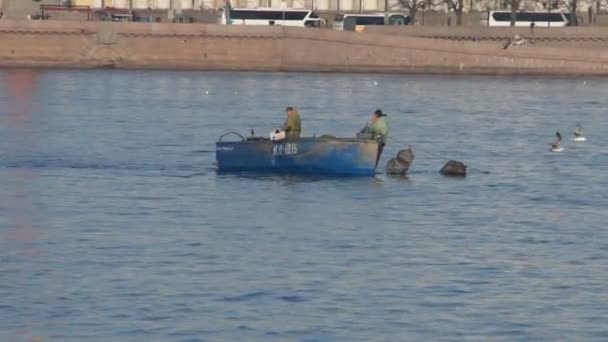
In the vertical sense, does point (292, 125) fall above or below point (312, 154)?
above

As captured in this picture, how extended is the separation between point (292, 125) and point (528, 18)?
65.9 meters

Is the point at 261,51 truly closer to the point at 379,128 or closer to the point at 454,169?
the point at 454,169

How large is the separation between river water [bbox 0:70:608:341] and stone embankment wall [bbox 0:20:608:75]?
99.4 feet

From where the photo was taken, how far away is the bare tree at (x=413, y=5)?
104m

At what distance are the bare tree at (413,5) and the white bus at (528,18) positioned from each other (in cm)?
346

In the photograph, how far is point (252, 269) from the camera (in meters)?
28.2

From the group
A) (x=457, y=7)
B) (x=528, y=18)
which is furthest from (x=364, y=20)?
(x=528, y=18)

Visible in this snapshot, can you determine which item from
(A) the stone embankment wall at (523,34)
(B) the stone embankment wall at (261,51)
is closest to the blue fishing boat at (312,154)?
(B) the stone embankment wall at (261,51)

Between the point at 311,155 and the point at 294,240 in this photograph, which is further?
the point at 311,155

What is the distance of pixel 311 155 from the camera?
39906mm

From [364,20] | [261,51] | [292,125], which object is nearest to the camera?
[292,125]

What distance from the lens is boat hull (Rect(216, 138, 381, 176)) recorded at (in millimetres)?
39656

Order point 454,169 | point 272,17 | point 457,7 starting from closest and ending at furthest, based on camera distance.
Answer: point 454,169 < point 457,7 < point 272,17

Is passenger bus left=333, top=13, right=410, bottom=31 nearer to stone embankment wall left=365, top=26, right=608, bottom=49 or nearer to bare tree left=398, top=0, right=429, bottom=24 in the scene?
bare tree left=398, top=0, right=429, bottom=24
